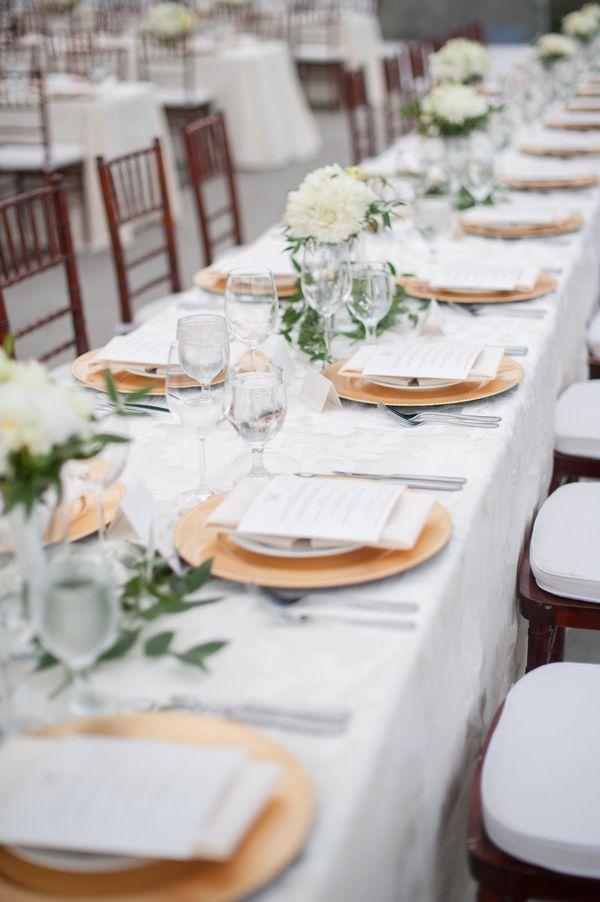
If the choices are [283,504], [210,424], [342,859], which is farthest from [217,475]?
[342,859]

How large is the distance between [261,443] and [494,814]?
1.86 feet

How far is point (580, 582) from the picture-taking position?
177 centimetres

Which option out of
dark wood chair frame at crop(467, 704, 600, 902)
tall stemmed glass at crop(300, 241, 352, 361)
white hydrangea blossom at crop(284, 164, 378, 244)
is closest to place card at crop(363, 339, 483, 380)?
tall stemmed glass at crop(300, 241, 352, 361)

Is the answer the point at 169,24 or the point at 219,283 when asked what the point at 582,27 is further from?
the point at 219,283

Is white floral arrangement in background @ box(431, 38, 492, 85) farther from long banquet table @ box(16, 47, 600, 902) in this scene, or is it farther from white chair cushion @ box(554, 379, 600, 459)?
long banquet table @ box(16, 47, 600, 902)

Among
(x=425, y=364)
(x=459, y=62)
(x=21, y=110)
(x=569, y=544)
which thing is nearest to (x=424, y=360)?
(x=425, y=364)

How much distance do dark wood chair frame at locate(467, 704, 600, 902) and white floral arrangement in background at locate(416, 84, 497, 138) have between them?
238cm

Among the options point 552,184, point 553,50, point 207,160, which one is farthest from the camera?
point 553,50

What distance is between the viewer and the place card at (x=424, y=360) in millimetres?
1786

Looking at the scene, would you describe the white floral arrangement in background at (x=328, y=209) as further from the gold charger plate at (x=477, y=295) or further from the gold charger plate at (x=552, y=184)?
the gold charger plate at (x=552, y=184)

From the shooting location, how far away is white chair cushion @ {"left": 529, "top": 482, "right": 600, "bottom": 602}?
5.84 feet

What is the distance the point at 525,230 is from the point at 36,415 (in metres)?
2.12

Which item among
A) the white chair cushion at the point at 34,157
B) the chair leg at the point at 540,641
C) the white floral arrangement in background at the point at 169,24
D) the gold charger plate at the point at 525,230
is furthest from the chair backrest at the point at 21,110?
the chair leg at the point at 540,641

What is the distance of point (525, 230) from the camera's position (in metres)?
2.85
